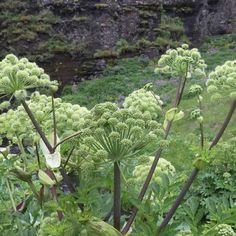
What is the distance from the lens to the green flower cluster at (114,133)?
1064 millimetres

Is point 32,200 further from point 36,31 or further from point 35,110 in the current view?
point 36,31

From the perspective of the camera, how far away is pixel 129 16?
19.9 metres

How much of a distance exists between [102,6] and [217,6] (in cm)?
657

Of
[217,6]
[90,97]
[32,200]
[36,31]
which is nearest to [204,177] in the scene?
[32,200]

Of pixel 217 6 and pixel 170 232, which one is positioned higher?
pixel 170 232

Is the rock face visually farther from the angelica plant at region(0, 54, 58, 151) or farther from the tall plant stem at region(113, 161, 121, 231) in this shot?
the tall plant stem at region(113, 161, 121, 231)

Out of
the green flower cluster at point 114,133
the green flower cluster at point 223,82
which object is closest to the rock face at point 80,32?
the green flower cluster at point 223,82

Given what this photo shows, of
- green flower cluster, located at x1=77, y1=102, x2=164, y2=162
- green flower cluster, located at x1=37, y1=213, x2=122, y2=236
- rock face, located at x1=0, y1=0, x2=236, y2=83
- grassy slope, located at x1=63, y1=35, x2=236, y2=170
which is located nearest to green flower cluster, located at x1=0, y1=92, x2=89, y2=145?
green flower cluster, located at x1=77, y1=102, x2=164, y2=162

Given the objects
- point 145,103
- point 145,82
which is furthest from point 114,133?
A: point 145,82

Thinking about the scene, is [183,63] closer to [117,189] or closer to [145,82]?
[117,189]

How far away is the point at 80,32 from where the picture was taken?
19.2 m

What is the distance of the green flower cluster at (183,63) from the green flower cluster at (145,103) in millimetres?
93

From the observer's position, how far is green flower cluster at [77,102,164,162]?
106cm

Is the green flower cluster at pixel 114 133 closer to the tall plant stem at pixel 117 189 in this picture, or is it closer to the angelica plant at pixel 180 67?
the tall plant stem at pixel 117 189
